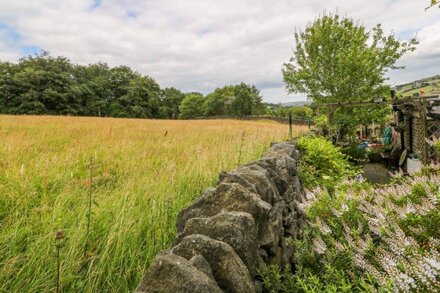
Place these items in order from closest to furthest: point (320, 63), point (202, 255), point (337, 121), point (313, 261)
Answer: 1. point (202, 255)
2. point (313, 261)
3. point (337, 121)
4. point (320, 63)

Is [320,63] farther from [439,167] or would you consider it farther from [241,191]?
[241,191]

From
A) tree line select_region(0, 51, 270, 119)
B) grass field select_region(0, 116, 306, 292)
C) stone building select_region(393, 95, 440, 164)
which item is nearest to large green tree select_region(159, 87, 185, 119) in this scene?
tree line select_region(0, 51, 270, 119)

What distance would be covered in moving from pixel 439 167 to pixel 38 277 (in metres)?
3.56

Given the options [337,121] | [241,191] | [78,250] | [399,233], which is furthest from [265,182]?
[337,121]

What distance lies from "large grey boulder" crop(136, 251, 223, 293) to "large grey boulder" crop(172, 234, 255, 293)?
0.15 m

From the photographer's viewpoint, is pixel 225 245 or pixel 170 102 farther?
pixel 170 102

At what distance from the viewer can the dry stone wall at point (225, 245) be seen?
109 cm

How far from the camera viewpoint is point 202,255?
4.20ft

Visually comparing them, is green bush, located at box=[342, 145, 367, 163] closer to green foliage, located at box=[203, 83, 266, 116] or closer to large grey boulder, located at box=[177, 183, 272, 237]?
large grey boulder, located at box=[177, 183, 272, 237]

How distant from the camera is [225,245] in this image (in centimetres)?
133

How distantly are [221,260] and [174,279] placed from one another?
11.5 inches

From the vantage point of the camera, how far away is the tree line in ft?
132

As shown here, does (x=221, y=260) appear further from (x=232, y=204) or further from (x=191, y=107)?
(x=191, y=107)

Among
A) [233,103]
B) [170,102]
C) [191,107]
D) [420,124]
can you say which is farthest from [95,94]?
[420,124]
